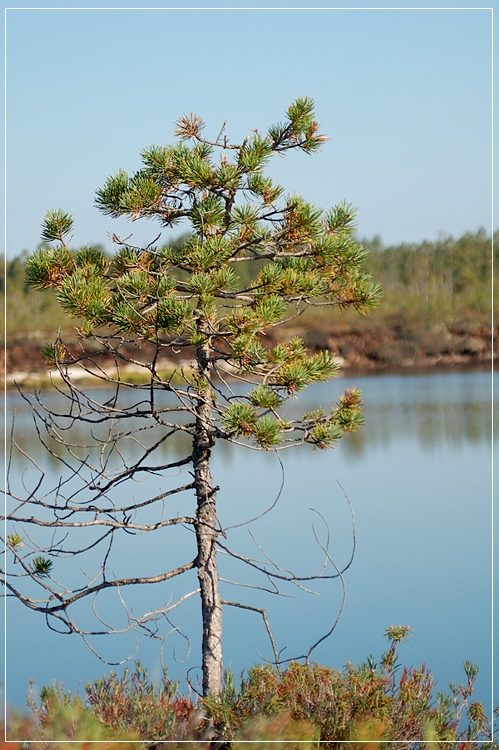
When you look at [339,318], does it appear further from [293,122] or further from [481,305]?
[293,122]

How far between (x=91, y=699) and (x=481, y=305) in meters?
21.2

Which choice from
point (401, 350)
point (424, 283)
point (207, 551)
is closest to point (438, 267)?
point (424, 283)

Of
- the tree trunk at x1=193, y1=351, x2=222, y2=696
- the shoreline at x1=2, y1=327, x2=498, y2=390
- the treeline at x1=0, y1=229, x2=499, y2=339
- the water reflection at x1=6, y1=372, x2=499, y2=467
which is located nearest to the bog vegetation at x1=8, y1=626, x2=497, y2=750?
the tree trunk at x1=193, y1=351, x2=222, y2=696

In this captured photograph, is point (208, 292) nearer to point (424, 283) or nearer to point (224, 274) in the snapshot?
point (224, 274)

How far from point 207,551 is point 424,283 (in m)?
24.0

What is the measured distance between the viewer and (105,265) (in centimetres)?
319

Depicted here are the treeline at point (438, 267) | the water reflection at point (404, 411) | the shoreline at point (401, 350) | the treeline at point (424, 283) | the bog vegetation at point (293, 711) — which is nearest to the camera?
the bog vegetation at point (293, 711)

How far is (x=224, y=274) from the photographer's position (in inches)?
118

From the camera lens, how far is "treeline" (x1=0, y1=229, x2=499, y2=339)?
22828 mm

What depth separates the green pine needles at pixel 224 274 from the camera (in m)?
2.99

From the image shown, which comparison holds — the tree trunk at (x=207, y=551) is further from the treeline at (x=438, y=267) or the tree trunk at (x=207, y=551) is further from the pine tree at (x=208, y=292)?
the treeline at (x=438, y=267)

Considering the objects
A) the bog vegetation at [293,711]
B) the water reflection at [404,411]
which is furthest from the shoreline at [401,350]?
the bog vegetation at [293,711]

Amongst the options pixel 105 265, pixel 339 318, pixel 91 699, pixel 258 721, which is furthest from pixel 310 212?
pixel 339 318

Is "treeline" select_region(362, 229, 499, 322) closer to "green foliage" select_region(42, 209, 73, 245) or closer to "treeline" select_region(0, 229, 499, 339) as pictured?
"treeline" select_region(0, 229, 499, 339)
